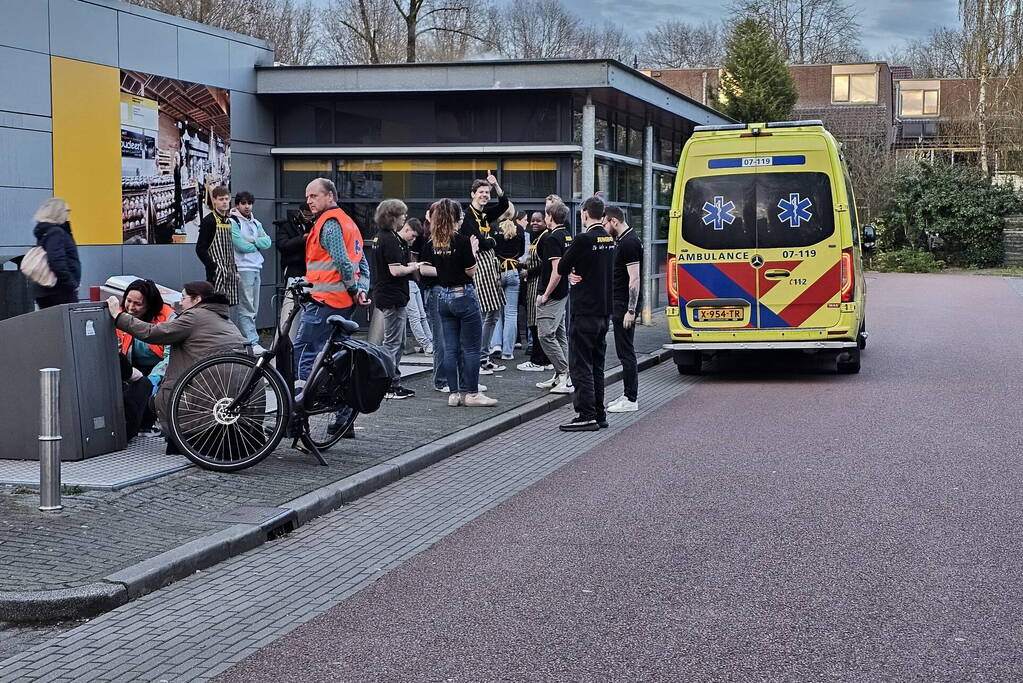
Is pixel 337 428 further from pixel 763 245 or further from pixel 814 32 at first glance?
pixel 814 32

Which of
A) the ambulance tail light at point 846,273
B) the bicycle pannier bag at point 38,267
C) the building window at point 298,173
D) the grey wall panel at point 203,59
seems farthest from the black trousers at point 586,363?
the building window at point 298,173

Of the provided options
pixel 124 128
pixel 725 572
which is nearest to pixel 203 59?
pixel 124 128

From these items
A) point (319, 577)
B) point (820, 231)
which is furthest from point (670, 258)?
point (319, 577)

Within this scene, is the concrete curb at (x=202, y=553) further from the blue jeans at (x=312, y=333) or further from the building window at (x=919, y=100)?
the building window at (x=919, y=100)

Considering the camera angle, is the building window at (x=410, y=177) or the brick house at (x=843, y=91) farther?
the brick house at (x=843, y=91)

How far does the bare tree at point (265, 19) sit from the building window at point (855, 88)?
30378 millimetres

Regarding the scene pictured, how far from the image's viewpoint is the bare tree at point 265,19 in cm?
3578

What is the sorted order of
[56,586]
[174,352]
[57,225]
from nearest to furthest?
1. [56,586]
2. [174,352]
3. [57,225]

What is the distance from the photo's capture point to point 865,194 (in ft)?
158

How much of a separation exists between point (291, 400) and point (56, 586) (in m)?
2.90

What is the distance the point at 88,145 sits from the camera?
48.4 ft

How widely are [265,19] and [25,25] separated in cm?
3113

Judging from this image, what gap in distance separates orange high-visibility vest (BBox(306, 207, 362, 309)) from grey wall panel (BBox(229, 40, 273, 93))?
9.15 meters

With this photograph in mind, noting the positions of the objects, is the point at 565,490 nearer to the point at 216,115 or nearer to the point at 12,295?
the point at 12,295
